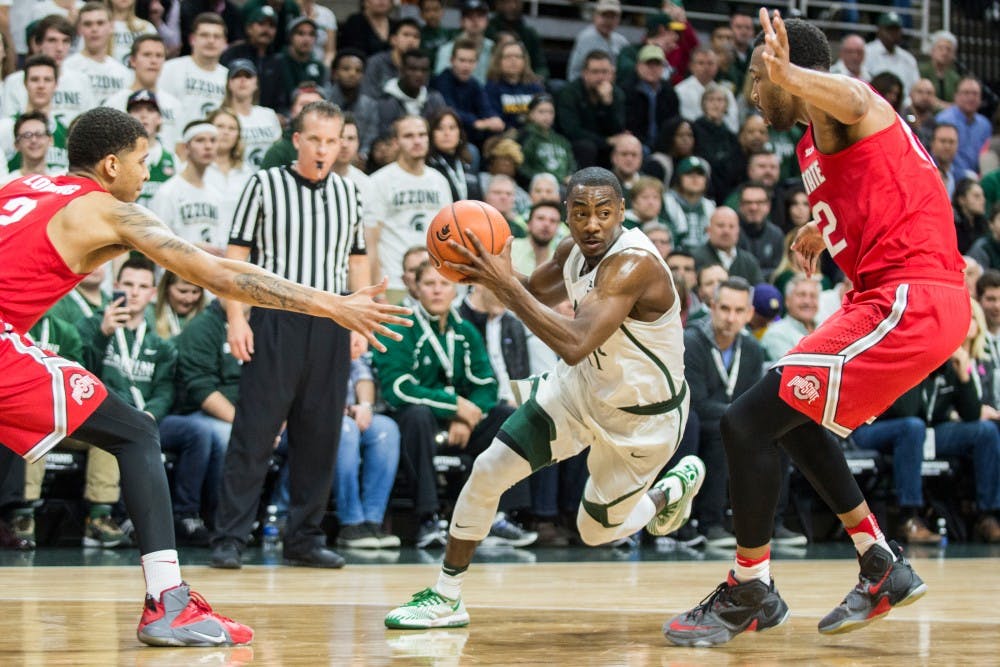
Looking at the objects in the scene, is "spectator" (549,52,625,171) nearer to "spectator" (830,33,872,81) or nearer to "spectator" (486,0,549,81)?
"spectator" (486,0,549,81)

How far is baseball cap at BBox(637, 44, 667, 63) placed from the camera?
1410 centimetres

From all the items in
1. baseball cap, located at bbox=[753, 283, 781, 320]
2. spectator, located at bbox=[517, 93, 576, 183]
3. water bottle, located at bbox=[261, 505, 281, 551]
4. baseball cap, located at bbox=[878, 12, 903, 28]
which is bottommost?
water bottle, located at bbox=[261, 505, 281, 551]

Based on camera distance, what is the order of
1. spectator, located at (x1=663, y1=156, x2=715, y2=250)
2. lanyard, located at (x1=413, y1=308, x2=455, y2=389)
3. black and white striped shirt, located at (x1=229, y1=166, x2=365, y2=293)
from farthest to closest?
spectator, located at (x1=663, y1=156, x2=715, y2=250), lanyard, located at (x1=413, y1=308, x2=455, y2=389), black and white striped shirt, located at (x1=229, y1=166, x2=365, y2=293)

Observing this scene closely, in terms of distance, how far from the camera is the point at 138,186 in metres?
5.04

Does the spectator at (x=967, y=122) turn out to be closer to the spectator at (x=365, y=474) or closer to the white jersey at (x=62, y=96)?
the spectator at (x=365, y=474)

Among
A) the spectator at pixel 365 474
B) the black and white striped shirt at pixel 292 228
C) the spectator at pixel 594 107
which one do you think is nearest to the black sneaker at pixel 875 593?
the black and white striped shirt at pixel 292 228

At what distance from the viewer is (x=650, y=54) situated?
14.1m

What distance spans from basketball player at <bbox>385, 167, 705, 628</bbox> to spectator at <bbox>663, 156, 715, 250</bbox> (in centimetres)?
666

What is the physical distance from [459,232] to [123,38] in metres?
7.39

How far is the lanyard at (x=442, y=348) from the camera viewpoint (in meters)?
9.44

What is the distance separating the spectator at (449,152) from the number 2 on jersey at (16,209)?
6.35m

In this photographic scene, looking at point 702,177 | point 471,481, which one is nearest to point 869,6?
point 702,177

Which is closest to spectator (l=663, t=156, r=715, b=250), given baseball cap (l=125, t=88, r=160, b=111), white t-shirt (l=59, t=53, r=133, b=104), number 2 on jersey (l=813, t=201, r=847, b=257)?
baseball cap (l=125, t=88, r=160, b=111)

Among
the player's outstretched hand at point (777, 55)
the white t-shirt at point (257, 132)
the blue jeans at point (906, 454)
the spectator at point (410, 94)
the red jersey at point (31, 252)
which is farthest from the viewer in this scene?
the spectator at point (410, 94)
